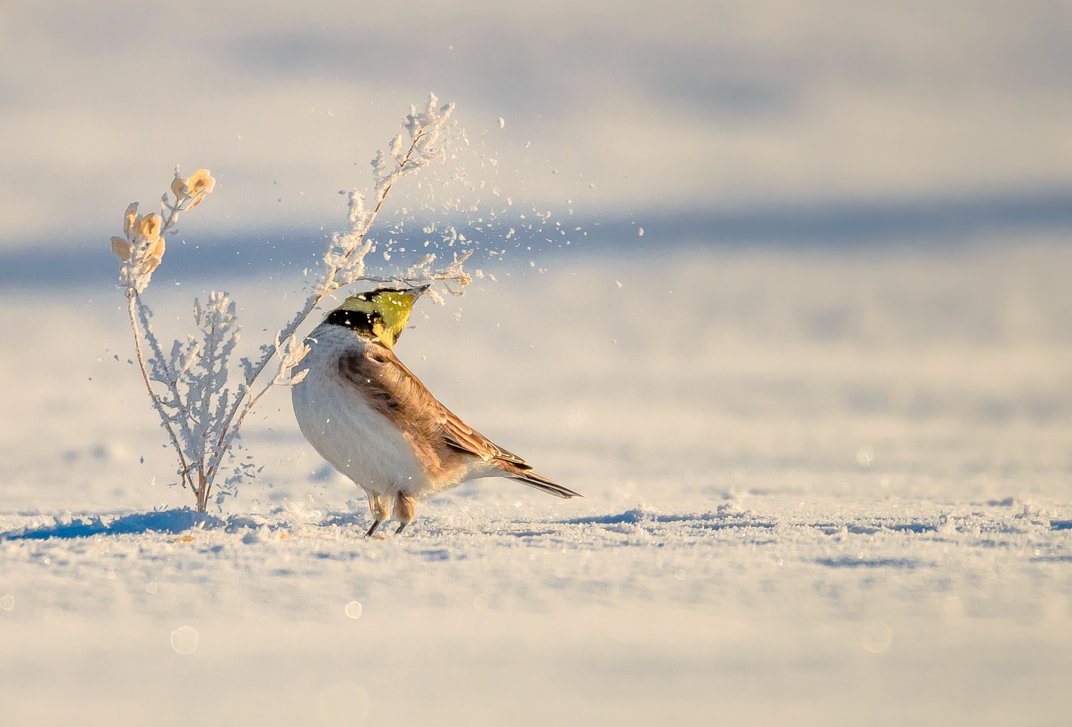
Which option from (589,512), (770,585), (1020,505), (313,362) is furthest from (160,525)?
(1020,505)

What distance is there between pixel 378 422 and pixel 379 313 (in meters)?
0.72

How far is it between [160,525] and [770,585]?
3.08m

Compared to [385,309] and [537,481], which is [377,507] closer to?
[537,481]

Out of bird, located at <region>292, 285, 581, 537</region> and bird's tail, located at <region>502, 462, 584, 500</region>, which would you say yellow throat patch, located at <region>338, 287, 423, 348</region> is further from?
bird's tail, located at <region>502, 462, 584, 500</region>

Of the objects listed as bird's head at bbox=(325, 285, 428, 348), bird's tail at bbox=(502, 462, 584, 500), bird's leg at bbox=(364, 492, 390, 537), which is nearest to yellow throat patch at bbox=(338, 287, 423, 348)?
bird's head at bbox=(325, 285, 428, 348)

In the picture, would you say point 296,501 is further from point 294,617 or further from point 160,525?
point 294,617

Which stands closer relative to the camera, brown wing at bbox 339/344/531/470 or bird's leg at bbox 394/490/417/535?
brown wing at bbox 339/344/531/470

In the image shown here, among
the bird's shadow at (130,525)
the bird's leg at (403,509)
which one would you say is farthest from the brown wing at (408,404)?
the bird's shadow at (130,525)

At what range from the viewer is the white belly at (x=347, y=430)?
246 inches

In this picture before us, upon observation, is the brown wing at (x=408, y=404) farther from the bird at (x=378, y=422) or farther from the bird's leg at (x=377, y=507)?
the bird's leg at (x=377, y=507)

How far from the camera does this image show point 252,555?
5.03 m

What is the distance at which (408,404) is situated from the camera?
20.9 ft

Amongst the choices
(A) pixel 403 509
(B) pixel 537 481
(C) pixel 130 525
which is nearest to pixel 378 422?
(A) pixel 403 509

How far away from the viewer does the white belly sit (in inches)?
246
